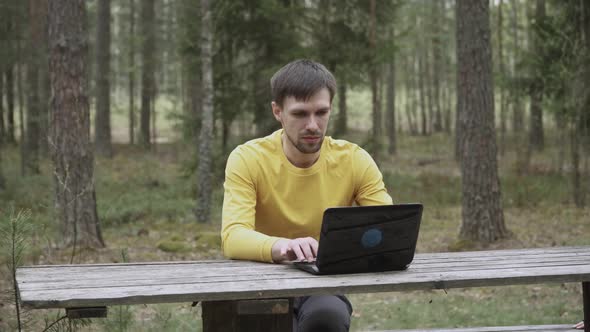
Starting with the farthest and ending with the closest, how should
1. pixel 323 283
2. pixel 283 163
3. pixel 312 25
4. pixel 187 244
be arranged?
pixel 312 25 → pixel 187 244 → pixel 283 163 → pixel 323 283

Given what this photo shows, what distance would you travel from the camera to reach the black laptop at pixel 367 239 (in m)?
3.20

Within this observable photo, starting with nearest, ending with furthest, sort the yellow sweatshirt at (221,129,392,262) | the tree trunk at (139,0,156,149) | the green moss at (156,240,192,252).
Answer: the yellow sweatshirt at (221,129,392,262), the green moss at (156,240,192,252), the tree trunk at (139,0,156,149)

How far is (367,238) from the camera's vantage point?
10.7 feet

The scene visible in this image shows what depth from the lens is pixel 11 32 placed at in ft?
62.3

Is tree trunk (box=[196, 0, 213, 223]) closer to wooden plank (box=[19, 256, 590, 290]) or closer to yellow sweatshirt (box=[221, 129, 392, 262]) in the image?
yellow sweatshirt (box=[221, 129, 392, 262])

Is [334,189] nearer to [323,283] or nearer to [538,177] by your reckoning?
[323,283]

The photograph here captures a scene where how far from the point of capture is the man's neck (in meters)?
4.02

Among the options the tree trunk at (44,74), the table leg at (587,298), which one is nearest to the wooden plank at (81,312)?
Answer: the table leg at (587,298)

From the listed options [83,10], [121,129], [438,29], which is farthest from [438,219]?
[121,129]

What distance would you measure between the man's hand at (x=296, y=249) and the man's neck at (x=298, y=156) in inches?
22.9

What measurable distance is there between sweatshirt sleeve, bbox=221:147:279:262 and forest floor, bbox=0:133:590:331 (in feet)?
4.44

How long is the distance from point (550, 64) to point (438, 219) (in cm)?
568

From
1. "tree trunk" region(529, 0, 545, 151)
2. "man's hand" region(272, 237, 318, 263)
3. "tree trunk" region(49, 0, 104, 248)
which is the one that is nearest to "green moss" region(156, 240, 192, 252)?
"tree trunk" region(49, 0, 104, 248)

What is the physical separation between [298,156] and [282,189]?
203 mm
